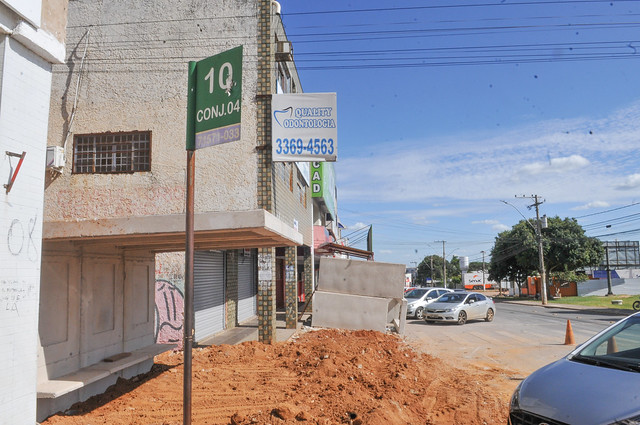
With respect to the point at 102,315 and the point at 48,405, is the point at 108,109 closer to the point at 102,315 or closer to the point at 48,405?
the point at 102,315

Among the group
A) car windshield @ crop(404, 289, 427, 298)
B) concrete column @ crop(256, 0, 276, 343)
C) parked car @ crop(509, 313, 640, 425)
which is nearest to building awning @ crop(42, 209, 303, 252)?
parked car @ crop(509, 313, 640, 425)

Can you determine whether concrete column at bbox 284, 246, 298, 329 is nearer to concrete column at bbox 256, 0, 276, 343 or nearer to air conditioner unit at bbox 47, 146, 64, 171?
concrete column at bbox 256, 0, 276, 343

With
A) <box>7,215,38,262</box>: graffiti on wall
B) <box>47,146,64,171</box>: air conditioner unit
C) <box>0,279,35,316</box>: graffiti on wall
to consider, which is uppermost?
<box>47,146,64,171</box>: air conditioner unit

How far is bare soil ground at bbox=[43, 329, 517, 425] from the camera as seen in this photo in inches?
251

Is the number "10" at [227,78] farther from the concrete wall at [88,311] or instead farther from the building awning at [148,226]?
the concrete wall at [88,311]

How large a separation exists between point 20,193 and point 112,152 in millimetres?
8925

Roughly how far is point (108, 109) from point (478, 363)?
11718mm

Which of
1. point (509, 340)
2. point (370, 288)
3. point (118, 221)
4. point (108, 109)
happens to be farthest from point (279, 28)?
point (509, 340)

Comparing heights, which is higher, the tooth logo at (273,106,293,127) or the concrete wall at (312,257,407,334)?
the tooth logo at (273,106,293,127)

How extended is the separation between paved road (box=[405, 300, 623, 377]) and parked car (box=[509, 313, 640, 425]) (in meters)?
4.70

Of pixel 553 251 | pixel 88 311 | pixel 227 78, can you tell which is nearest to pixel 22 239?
pixel 88 311

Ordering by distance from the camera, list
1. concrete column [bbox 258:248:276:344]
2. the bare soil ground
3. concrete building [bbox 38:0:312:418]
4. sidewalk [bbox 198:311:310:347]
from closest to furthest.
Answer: the bare soil ground < concrete column [bbox 258:248:276:344] < concrete building [bbox 38:0:312:418] < sidewalk [bbox 198:311:310:347]

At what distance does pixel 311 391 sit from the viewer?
25.1 ft

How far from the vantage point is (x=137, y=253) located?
887 cm
